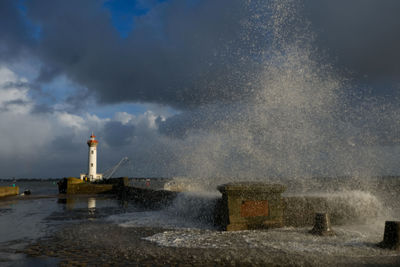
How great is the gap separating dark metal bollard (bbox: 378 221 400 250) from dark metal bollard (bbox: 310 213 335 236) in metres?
1.09

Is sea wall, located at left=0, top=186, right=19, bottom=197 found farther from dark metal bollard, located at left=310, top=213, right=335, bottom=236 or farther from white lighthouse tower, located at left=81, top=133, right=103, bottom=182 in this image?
dark metal bollard, located at left=310, top=213, right=335, bottom=236

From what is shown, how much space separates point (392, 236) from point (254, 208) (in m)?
2.69

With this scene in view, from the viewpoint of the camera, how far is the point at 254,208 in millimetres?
6605

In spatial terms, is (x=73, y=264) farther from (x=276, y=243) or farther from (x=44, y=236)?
(x=276, y=243)

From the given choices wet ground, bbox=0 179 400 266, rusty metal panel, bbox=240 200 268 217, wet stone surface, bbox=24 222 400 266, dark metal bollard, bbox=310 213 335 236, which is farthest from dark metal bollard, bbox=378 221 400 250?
rusty metal panel, bbox=240 200 268 217

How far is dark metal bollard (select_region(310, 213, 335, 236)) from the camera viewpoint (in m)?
5.91

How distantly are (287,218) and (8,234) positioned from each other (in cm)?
658

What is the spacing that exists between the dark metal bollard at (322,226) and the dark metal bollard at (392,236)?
109 cm

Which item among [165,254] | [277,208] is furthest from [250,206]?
[165,254]

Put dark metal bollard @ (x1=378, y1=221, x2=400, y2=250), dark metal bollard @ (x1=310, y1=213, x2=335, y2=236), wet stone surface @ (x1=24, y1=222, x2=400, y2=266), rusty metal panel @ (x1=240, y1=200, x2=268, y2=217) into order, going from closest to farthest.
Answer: wet stone surface @ (x1=24, y1=222, x2=400, y2=266), dark metal bollard @ (x1=378, y1=221, x2=400, y2=250), dark metal bollard @ (x1=310, y1=213, x2=335, y2=236), rusty metal panel @ (x1=240, y1=200, x2=268, y2=217)

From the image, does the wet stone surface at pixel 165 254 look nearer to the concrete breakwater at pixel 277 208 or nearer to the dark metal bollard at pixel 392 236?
the dark metal bollard at pixel 392 236

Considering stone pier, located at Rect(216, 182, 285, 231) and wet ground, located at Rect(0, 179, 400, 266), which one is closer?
wet ground, located at Rect(0, 179, 400, 266)

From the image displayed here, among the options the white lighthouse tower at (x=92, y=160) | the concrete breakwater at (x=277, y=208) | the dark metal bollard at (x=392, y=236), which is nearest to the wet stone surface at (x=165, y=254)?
the dark metal bollard at (x=392, y=236)

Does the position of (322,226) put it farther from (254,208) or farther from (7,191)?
(7,191)
